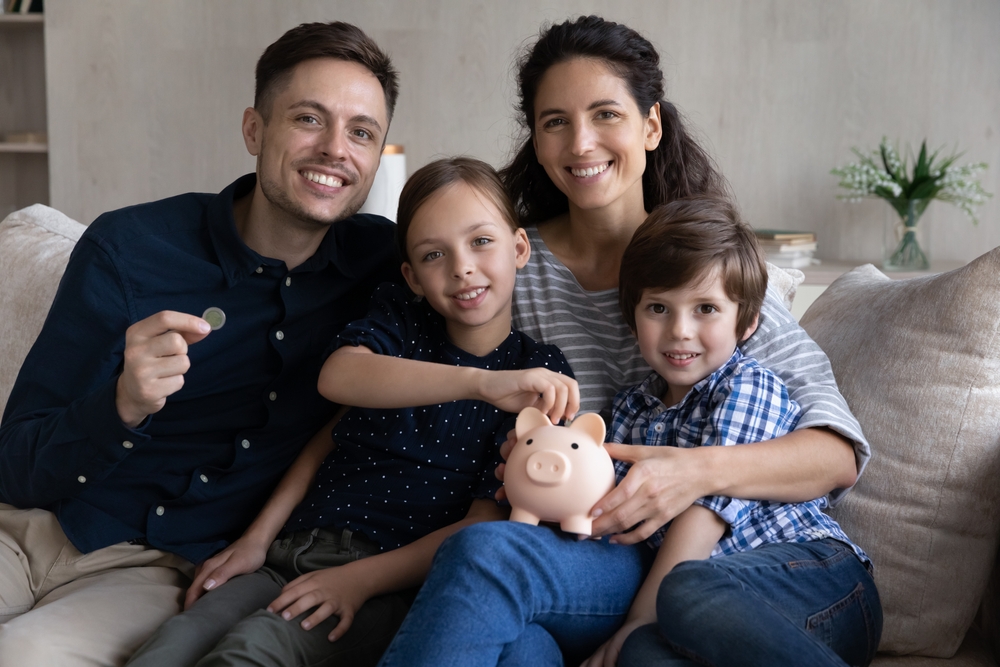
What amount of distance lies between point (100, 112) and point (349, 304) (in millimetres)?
2802

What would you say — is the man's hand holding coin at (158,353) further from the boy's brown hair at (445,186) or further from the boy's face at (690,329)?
the boy's face at (690,329)

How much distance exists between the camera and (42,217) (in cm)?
194

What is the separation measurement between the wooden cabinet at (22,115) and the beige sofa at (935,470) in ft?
12.3

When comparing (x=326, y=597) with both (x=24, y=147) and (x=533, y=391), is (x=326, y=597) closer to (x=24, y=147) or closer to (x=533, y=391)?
(x=533, y=391)

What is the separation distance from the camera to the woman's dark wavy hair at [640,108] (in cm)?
162

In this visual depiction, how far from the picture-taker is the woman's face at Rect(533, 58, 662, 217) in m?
1.60

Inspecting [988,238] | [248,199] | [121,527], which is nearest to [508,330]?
[248,199]

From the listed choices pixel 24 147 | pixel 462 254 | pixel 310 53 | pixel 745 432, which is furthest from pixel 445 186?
pixel 24 147

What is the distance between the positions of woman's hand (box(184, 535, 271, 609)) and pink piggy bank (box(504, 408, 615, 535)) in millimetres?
490

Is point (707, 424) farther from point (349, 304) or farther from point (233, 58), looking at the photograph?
point (233, 58)

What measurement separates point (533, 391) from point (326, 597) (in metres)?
0.43

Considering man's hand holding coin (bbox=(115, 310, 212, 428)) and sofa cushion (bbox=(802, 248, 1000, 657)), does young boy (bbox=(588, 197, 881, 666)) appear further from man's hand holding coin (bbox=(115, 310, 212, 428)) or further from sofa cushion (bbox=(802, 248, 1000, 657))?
man's hand holding coin (bbox=(115, 310, 212, 428))

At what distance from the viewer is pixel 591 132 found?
5.24ft

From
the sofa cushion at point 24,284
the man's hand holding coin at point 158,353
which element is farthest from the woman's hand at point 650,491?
the sofa cushion at point 24,284
